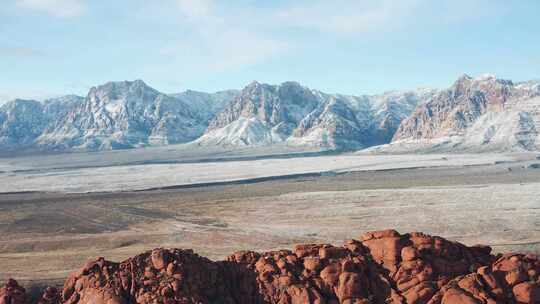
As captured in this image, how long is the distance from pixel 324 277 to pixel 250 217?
36.8 metres

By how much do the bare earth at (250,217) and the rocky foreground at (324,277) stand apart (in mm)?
13778

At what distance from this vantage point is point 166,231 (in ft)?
174

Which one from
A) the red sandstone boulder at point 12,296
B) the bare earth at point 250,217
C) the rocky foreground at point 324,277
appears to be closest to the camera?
the rocky foreground at point 324,277

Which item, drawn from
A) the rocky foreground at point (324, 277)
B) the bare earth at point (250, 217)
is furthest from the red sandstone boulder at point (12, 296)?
the bare earth at point (250, 217)

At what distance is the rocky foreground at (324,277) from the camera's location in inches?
882

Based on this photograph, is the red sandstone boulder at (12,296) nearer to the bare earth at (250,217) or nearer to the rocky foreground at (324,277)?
the rocky foreground at (324,277)

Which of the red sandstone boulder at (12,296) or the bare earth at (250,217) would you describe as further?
the bare earth at (250,217)

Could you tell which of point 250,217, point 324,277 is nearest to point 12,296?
point 324,277

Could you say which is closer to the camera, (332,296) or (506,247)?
(332,296)

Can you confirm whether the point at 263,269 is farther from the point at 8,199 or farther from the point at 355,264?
the point at 8,199

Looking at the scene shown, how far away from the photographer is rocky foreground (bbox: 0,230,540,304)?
73.5 feet

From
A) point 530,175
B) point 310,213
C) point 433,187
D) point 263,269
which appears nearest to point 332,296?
point 263,269

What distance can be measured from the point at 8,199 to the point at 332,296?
A: 76771mm

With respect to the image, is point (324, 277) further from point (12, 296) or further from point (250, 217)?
point (250, 217)
